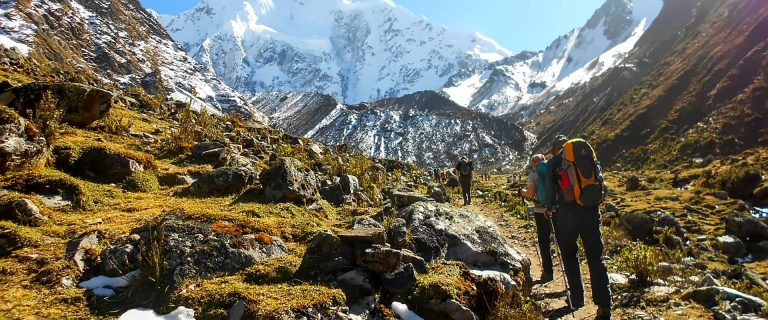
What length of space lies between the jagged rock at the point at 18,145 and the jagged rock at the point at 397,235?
6.32m

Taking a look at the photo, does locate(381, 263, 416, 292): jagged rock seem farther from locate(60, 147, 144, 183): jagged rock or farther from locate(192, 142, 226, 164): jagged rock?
locate(192, 142, 226, 164): jagged rock

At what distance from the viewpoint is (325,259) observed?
6.00m

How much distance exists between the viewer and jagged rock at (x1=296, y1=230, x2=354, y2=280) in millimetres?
5828

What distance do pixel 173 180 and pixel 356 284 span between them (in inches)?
251

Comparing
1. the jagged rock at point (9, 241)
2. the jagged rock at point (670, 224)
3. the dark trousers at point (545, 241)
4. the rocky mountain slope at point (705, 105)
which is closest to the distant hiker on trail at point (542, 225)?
the dark trousers at point (545, 241)

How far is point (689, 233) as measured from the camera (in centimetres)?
1778

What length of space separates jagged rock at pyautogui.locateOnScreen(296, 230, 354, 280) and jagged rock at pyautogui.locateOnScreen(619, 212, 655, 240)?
42.7ft

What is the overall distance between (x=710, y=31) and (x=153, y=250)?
11597cm

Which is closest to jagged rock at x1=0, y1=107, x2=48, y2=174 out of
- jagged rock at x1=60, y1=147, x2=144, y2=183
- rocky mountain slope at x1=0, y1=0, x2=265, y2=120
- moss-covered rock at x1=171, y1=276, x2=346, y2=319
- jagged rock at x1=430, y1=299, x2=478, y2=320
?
jagged rock at x1=60, y1=147, x2=144, y2=183

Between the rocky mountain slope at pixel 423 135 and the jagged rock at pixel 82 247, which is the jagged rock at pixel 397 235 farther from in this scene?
the rocky mountain slope at pixel 423 135

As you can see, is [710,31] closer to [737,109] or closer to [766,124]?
[737,109]

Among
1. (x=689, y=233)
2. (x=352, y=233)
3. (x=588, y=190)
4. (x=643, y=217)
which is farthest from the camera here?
(x=689, y=233)

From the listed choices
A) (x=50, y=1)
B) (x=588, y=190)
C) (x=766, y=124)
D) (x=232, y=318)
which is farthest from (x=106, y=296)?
(x=50, y=1)

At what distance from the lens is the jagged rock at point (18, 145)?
786 cm
